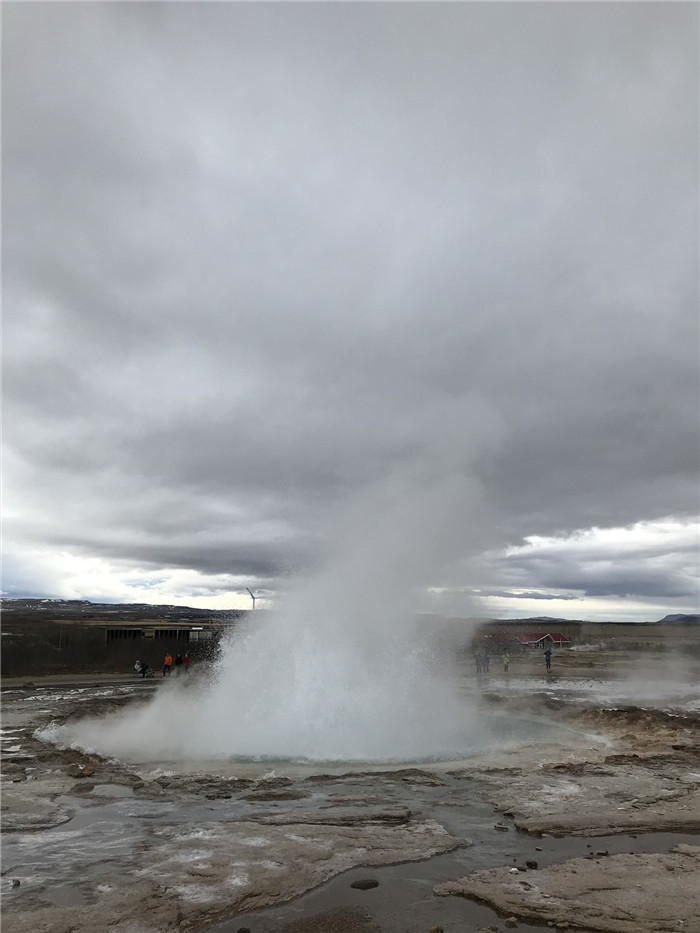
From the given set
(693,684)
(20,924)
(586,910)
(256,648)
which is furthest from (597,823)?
(693,684)

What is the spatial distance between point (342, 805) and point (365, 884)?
2.93 meters

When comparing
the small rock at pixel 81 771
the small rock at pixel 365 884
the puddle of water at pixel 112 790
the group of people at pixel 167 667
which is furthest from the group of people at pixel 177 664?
the small rock at pixel 365 884

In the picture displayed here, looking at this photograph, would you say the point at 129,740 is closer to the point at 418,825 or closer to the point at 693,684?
the point at 418,825

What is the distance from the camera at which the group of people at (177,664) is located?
30.2 m

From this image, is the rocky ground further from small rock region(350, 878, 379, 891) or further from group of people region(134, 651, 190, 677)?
group of people region(134, 651, 190, 677)

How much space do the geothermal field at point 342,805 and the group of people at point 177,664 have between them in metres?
10.0

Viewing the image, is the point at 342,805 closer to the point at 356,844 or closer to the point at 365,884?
the point at 356,844

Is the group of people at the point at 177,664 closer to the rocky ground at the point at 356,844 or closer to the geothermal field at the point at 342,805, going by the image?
the geothermal field at the point at 342,805

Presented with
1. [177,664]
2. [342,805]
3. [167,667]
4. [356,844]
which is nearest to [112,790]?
[342,805]

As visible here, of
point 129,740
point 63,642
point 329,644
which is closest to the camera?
point 129,740

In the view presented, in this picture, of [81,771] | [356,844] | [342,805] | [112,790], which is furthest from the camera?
[81,771]

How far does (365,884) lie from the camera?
21.1 feet

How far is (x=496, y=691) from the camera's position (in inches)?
999

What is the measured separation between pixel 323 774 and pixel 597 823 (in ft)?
Answer: 15.7
